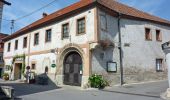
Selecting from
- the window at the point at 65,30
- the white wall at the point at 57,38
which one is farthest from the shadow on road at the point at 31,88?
the window at the point at 65,30

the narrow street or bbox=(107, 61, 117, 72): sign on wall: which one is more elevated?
bbox=(107, 61, 117, 72): sign on wall

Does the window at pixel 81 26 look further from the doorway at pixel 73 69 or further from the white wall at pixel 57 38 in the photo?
the doorway at pixel 73 69

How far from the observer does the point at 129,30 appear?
20016 mm

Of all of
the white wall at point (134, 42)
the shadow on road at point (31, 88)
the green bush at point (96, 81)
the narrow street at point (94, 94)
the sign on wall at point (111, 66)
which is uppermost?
the white wall at point (134, 42)

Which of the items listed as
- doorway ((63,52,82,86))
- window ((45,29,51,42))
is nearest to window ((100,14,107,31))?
doorway ((63,52,82,86))

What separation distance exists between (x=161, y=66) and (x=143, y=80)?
130 inches

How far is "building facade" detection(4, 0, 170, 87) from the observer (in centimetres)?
1723

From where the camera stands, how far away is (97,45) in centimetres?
1653

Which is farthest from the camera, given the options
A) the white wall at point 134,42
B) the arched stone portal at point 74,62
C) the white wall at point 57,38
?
the white wall at point 134,42

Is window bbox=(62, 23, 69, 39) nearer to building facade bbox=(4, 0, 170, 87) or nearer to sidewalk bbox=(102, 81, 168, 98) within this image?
building facade bbox=(4, 0, 170, 87)

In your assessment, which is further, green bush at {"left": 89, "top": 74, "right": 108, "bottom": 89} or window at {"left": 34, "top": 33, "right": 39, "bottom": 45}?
window at {"left": 34, "top": 33, "right": 39, "bottom": 45}

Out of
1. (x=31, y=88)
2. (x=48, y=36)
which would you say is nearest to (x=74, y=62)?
(x=31, y=88)

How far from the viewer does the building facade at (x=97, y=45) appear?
17234mm

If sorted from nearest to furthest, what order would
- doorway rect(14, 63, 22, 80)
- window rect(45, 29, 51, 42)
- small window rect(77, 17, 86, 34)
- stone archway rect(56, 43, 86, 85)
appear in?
small window rect(77, 17, 86, 34) → stone archway rect(56, 43, 86, 85) → window rect(45, 29, 51, 42) → doorway rect(14, 63, 22, 80)
